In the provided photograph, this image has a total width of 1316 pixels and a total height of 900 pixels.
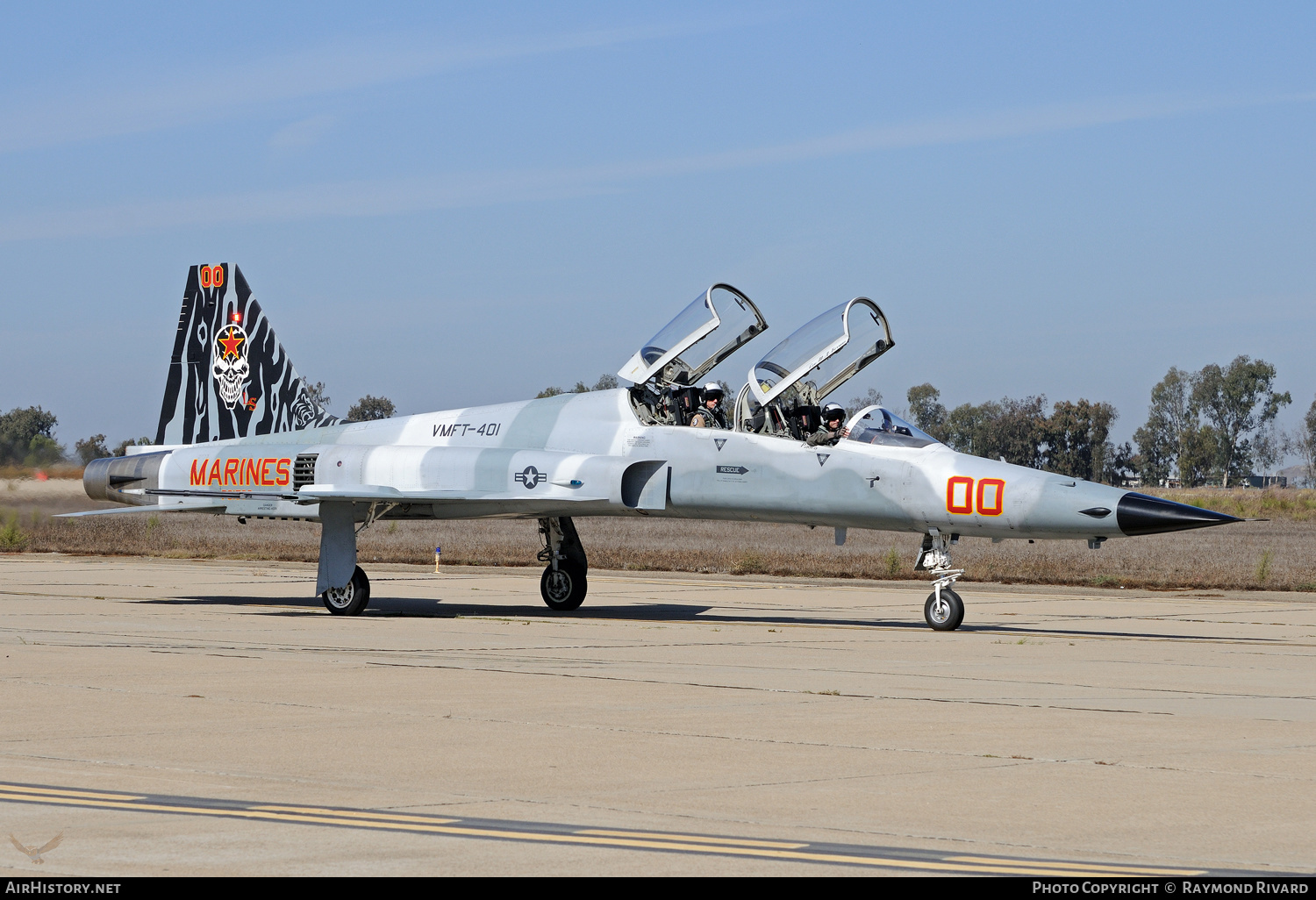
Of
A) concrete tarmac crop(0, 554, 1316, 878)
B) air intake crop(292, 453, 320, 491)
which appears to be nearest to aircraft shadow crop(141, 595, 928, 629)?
concrete tarmac crop(0, 554, 1316, 878)

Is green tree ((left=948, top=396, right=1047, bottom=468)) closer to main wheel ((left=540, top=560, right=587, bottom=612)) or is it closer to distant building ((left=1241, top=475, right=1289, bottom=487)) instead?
distant building ((left=1241, top=475, right=1289, bottom=487))

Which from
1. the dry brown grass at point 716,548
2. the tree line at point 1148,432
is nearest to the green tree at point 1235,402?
the tree line at point 1148,432

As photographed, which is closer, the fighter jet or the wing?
the fighter jet

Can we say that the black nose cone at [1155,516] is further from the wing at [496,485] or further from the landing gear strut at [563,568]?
the landing gear strut at [563,568]

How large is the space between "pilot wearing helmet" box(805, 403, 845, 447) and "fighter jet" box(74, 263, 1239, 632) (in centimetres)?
4

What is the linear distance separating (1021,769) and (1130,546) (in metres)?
33.8

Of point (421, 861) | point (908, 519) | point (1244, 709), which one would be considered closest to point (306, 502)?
point (908, 519)

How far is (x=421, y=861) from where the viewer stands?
5355 mm

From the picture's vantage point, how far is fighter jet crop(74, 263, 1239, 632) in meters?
15.9

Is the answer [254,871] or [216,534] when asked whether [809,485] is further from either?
→ [216,534]

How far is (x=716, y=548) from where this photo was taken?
38000mm

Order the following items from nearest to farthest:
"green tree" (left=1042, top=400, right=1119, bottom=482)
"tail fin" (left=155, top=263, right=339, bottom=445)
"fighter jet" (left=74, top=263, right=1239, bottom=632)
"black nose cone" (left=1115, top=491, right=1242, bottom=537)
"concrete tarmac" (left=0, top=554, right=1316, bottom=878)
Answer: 1. "concrete tarmac" (left=0, top=554, right=1316, bottom=878)
2. "black nose cone" (left=1115, top=491, right=1242, bottom=537)
3. "fighter jet" (left=74, top=263, right=1239, bottom=632)
4. "tail fin" (left=155, top=263, right=339, bottom=445)
5. "green tree" (left=1042, top=400, right=1119, bottom=482)

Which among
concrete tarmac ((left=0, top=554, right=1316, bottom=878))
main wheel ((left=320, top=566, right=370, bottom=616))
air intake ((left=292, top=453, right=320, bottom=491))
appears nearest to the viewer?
concrete tarmac ((left=0, top=554, right=1316, bottom=878))

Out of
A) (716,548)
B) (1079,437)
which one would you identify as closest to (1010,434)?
(1079,437)
